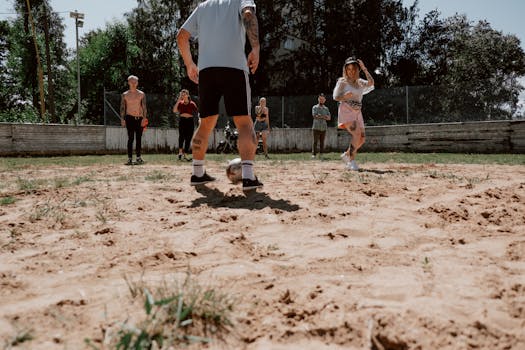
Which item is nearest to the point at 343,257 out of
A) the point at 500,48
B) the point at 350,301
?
the point at 350,301

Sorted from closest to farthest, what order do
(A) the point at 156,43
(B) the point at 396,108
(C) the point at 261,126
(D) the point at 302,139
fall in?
(C) the point at 261,126 < (B) the point at 396,108 < (D) the point at 302,139 < (A) the point at 156,43

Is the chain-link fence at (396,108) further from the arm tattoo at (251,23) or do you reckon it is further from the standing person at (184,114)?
the arm tattoo at (251,23)

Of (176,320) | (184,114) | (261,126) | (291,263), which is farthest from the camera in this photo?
(261,126)

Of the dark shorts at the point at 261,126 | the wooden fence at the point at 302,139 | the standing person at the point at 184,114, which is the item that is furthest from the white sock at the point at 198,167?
the wooden fence at the point at 302,139

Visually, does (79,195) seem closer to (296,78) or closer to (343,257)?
(343,257)

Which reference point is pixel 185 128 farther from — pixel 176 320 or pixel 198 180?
pixel 176 320

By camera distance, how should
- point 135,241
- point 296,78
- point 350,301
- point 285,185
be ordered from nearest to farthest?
point 350,301, point 135,241, point 285,185, point 296,78

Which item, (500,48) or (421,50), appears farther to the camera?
(421,50)

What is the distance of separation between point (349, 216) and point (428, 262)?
1.10 meters

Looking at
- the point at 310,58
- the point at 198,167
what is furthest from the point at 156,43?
the point at 198,167

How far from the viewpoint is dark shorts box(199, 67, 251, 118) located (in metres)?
4.09

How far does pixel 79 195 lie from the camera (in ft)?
13.4

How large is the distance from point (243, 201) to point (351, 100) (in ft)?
13.6

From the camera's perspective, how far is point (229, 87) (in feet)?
13.4
